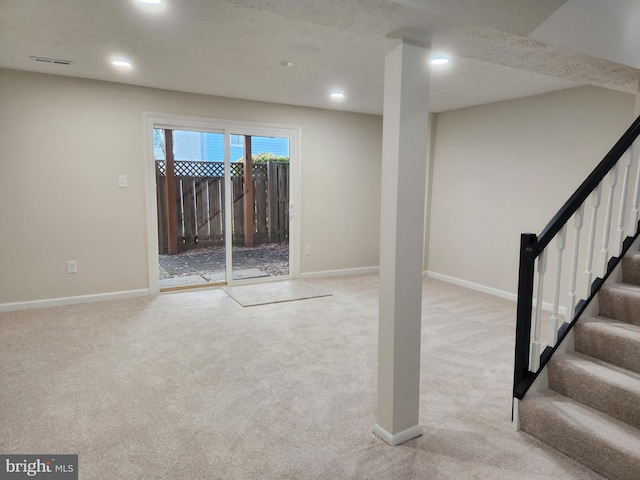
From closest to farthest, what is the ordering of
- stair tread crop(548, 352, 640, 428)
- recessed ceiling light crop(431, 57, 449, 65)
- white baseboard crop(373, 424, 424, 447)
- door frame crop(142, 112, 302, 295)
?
stair tread crop(548, 352, 640, 428) < white baseboard crop(373, 424, 424, 447) < recessed ceiling light crop(431, 57, 449, 65) < door frame crop(142, 112, 302, 295)

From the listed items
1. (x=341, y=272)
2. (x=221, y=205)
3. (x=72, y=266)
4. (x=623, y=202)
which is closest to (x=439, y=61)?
(x=623, y=202)

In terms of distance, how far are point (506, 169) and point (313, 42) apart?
2965 mm

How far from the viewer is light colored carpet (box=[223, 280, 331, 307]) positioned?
181 inches

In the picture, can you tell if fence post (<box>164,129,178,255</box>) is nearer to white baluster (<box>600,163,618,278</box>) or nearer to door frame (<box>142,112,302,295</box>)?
door frame (<box>142,112,302,295</box>)

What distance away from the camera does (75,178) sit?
166 inches

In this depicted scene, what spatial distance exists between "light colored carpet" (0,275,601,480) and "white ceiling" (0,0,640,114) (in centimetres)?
205

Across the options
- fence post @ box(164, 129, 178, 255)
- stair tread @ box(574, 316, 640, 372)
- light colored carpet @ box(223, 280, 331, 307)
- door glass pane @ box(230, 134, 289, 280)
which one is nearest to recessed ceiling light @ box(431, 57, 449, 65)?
stair tread @ box(574, 316, 640, 372)

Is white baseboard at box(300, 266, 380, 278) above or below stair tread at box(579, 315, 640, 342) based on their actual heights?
below

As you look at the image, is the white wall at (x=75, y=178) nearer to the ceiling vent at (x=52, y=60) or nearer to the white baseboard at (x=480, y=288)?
the ceiling vent at (x=52, y=60)

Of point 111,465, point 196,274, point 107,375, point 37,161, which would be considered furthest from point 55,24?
point 196,274

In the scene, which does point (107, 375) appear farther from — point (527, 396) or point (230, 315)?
point (527, 396)

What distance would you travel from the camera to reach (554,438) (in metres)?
2.04

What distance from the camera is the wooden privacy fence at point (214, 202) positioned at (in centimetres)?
535

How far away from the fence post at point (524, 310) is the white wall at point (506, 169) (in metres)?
2.44
